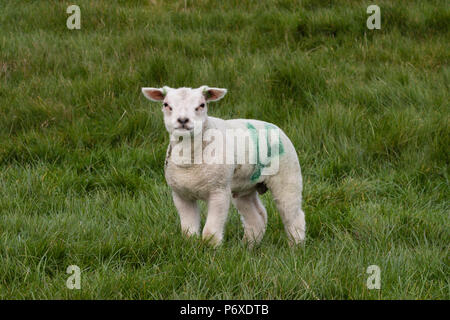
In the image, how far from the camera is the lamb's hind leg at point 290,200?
12.4 feet

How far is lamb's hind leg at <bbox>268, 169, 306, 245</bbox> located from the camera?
12.4 feet

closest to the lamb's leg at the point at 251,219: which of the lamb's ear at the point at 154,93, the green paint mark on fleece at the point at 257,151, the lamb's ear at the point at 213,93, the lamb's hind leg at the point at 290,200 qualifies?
the lamb's hind leg at the point at 290,200

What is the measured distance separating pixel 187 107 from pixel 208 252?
804 mm

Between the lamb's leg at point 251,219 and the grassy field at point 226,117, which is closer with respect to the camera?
the grassy field at point 226,117

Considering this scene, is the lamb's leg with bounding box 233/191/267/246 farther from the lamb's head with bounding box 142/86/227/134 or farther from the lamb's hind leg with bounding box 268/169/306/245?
the lamb's head with bounding box 142/86/227/134

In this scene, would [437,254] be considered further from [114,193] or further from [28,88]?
[28,88]

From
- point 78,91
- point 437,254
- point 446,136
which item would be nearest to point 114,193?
point 78,91

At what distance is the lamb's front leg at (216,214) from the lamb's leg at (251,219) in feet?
1.57

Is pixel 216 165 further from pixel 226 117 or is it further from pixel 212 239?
pixel 226 117

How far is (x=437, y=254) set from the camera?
352 centimetres

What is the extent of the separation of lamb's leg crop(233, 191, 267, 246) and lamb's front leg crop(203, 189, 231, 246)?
18.8 inches

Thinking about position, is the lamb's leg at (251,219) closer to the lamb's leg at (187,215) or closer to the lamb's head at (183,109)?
the lamb's leg at (187,215)

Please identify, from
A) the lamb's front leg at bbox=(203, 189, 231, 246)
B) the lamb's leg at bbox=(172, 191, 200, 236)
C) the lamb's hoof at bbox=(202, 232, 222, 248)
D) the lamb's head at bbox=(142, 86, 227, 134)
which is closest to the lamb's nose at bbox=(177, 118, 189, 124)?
the lamb's head at bbox=(142, 86, 227, 134)

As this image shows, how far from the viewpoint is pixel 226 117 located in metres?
5.73
